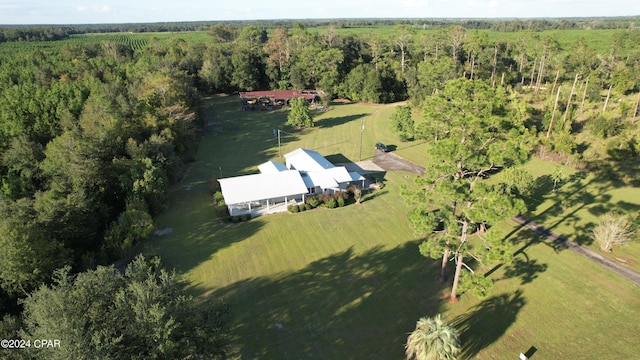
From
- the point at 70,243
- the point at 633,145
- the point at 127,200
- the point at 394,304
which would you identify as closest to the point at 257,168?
the point at 127,200

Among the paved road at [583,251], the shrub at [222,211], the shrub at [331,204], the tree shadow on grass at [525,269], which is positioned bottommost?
the tree shadow on grass at [525,269]

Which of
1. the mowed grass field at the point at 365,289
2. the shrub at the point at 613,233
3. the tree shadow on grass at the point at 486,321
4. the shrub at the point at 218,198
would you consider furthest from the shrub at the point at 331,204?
the shrub at the point at 613,233

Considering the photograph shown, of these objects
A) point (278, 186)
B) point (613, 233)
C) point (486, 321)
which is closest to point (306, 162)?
point (278, 186)

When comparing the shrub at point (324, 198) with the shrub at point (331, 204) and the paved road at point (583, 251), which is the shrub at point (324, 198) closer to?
the shrub at point (331, 204)

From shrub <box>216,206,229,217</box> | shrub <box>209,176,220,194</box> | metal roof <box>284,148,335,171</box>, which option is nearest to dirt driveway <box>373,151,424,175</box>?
metal roof <box>284,148,335,171</box>

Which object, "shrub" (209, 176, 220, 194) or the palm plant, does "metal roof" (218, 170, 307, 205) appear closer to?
"shrub" (209, 176, 220, 194)

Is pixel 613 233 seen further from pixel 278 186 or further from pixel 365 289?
pixel 278 186
